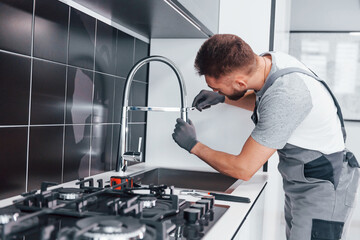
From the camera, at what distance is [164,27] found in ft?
5.73

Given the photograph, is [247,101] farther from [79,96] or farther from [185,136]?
[79,96]

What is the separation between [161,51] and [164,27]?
294 mm

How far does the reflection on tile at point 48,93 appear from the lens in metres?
1.21

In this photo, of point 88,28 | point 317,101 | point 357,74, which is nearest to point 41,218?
point 88,28

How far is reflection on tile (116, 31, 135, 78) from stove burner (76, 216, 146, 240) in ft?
3.43

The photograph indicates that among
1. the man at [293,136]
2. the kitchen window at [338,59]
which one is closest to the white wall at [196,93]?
the man at [293,136]

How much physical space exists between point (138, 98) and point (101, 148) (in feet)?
1.31

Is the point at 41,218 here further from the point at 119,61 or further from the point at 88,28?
the point at 119,61

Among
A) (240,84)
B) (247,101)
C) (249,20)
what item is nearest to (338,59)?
(249,20)

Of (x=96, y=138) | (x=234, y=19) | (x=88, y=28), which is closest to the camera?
(x=88, y=28)

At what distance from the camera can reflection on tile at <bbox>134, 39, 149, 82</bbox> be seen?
191 centimetres

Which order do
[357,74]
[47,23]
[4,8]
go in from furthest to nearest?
[357,74], [47,23], [4,8]

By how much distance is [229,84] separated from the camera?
1.41 meters

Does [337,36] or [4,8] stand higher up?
[337,36]
